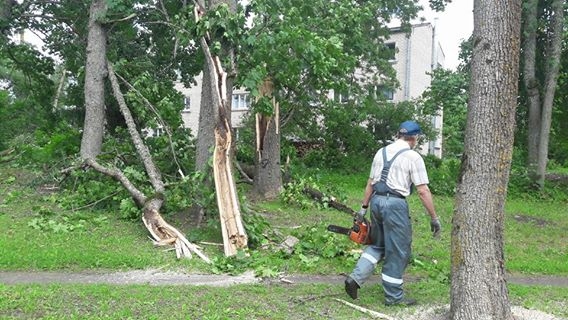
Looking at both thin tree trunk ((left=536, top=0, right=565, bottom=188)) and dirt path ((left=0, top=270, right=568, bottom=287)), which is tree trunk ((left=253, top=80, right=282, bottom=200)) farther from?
thin tree trunk ((left=536, top=0, right=565, bottom=188))

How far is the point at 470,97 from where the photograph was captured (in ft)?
15.7

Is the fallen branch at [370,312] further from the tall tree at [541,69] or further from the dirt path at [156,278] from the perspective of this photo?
the tall tree at [541,69]

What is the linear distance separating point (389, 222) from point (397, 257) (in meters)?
0.35

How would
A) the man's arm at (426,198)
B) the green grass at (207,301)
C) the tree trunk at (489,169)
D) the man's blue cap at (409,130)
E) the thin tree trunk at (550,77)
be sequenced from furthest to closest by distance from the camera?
1. the thin tree trunk at (550,77)
2. the man's blue cap at (409,130)
3. the man's arm at (426,198)
4. the green grass at (207,301)
5. the tree trunk at (489,169)

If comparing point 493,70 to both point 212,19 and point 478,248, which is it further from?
point 212,19

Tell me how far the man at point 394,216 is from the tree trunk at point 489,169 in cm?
64

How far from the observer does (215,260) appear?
6902mm

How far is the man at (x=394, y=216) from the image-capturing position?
17.3 feet

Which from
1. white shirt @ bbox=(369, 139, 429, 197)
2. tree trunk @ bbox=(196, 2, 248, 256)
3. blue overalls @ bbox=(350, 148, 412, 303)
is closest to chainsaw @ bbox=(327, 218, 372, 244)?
blue overalls @ bbox=(350, 148, 412, 303)

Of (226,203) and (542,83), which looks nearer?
(226,203)

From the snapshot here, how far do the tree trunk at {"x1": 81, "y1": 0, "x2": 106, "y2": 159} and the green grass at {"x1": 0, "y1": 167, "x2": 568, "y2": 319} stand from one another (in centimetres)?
157

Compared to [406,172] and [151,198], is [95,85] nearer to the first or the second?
[151,198]

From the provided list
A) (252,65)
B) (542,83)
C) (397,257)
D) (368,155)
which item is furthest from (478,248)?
(368,155)

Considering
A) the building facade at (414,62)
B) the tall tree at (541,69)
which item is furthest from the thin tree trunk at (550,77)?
the building facade at (414,62)
